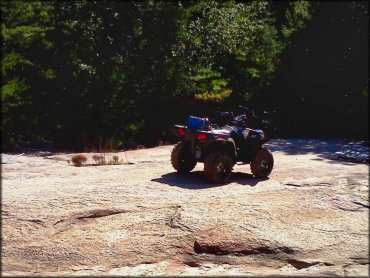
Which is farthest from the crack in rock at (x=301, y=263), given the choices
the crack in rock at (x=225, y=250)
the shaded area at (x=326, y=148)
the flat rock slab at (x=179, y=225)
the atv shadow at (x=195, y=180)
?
the shaded area at (x=326, y=148)

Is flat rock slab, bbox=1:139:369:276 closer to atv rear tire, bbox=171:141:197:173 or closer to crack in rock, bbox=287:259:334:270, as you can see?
crack in rock, bbox=287:259:334:270

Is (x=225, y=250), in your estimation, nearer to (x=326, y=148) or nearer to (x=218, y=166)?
(x=218, y=166)

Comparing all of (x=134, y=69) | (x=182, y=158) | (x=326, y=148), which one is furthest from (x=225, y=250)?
(x=134, y=69)

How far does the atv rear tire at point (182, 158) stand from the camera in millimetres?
6984

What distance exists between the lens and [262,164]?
723 cm

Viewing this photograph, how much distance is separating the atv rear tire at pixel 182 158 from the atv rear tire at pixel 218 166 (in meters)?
0.48

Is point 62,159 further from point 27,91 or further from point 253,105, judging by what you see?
point 253,105

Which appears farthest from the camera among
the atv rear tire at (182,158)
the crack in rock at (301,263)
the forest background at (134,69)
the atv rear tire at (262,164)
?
the forest background at (134,69)

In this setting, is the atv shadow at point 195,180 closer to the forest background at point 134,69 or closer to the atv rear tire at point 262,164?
the atv rear tire at point 262,164

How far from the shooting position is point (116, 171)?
24.2 feet

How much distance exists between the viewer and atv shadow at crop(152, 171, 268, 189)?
21.5 feet

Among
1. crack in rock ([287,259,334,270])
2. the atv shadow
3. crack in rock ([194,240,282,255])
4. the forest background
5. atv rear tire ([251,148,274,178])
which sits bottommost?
crack in rock ([287,259,334,270])

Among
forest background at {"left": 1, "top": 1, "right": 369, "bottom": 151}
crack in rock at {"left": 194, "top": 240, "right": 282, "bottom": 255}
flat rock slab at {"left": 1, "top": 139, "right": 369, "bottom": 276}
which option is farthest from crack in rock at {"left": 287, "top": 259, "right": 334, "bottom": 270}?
forest background at {"left": 1, "top": 1, "right": 369, "bottom": 151}

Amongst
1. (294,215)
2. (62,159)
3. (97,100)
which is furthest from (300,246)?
(97,100)
